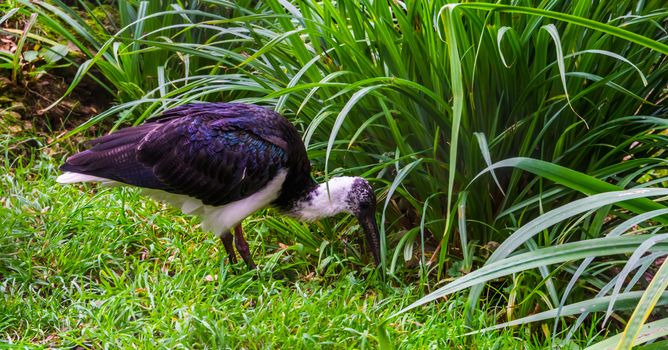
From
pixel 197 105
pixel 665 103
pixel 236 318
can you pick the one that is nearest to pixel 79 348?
pixel 236 318

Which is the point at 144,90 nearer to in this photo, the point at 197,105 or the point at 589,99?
the point at 197,105

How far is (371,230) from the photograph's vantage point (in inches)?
163

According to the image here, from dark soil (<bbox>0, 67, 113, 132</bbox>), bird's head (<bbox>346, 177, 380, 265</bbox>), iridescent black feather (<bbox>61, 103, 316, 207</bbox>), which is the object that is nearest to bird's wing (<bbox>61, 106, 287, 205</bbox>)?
iridescent black feather (<bbox>61, 103, 316, 207</bbox>)

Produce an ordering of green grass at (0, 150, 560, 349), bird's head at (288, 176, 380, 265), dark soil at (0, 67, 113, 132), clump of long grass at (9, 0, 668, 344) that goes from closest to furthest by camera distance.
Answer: green grass at (0, 150, 560, 349) → clump of long grass at (9, 0, 668, 344) → bird's head at (288, 176, 380, 265) → dark soil at (0, 67, 113, 132)

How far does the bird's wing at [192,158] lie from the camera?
155 inches

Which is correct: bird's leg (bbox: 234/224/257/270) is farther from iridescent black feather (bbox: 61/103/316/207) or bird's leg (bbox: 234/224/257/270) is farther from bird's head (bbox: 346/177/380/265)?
bird's head (bbox: 346/177/380/265)

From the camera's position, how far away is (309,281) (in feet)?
13.5

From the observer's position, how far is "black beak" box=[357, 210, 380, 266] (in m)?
4.11

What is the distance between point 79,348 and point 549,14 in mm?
2145

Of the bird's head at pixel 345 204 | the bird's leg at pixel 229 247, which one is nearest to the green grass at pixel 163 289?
the bird's leg at pixel 229 247

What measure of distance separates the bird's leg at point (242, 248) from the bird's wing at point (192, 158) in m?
0.25

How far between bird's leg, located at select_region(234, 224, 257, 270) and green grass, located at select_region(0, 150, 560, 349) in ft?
0.17

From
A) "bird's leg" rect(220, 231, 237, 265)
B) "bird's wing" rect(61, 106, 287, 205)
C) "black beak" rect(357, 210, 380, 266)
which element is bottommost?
"bird's leg" rect(220, 231, 237, 265)

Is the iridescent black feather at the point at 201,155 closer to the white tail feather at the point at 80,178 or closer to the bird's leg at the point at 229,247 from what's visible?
the white tail feather at the point at 80,178
